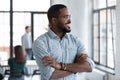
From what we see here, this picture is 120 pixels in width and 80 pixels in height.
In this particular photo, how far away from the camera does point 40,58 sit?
2240mm

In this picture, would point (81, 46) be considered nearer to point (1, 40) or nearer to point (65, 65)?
point (65, 65)

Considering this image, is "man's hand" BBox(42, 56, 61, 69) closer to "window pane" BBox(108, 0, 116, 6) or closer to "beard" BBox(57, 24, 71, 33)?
"beard" BBox(57, 24, 71, 33)

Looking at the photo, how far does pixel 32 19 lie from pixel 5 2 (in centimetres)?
96

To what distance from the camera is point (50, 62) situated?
85.4 inches

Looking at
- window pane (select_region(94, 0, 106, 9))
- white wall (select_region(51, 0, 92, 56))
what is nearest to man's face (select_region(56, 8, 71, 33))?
window pane (select_region(94, 0, 106, 9))

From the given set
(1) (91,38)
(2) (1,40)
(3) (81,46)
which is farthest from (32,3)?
(3) (81,46)

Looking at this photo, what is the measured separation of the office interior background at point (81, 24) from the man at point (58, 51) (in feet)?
15.2

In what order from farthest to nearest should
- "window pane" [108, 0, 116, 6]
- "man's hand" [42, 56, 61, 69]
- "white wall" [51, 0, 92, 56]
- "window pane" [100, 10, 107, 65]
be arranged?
"white wall" [51, 0, 92, 56]
"window pane" [100, 10, 107, 65]
"window pane" [108, 0, 116, 6]
"man's hand" [42, 56, 61, 69]

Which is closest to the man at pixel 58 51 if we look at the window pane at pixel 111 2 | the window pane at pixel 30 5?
the window pane at pixel 111 2

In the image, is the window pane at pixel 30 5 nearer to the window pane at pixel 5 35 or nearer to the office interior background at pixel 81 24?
the office interior background at pixel 81 24

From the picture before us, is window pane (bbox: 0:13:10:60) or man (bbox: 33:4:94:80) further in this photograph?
window pane (bbox: 0:13:10:60)

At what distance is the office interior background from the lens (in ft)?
24.3

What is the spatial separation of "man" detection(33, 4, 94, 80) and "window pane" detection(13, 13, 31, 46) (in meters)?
7.11

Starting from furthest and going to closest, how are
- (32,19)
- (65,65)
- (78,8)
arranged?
(32,19)
(78,8)
(65,65)
